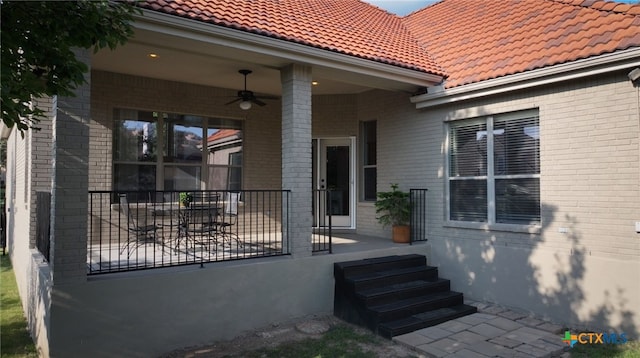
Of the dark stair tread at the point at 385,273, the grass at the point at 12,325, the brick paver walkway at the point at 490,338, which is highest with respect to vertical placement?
the dark stair tread at the point at 385,273

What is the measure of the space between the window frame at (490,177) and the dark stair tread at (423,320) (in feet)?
4.41

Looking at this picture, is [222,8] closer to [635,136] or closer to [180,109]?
[180,109]

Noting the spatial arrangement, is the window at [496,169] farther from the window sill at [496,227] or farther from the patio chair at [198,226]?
the patio chair at [198,226]

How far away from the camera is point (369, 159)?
9.12 metres

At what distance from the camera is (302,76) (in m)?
6.15

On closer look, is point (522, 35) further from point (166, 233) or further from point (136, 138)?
point (166, 233)

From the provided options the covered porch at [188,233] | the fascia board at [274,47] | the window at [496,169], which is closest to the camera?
the fascia board at [274,47]

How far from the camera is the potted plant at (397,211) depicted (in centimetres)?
755

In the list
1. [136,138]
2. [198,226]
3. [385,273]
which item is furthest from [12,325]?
[385,273]

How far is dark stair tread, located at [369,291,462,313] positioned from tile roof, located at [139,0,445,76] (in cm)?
365

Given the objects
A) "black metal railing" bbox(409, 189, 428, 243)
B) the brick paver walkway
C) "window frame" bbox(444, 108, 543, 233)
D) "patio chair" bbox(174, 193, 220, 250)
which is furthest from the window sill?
"patio chair" bbox(174, 193, 220, 250)

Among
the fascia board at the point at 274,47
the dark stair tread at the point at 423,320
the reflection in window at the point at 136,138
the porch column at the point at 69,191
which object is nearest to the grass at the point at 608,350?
the dark stair tread at the point at 423,320

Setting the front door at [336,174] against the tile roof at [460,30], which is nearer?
the tile roof at [460,30]

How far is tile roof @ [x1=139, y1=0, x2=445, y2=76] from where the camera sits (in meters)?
5.32
